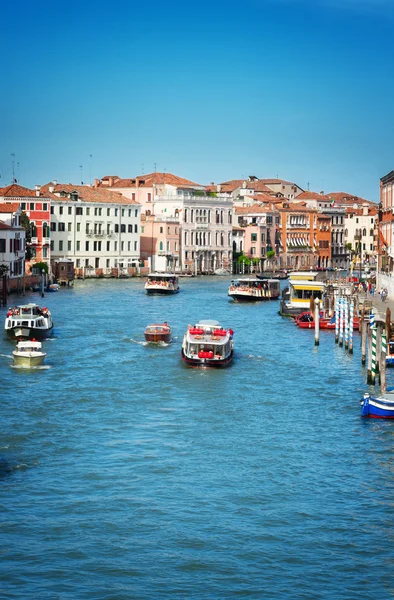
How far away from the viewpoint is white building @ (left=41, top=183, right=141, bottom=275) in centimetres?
7275

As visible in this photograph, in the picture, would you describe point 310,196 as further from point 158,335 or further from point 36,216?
point 158,335

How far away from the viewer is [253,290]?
53938 millimetres

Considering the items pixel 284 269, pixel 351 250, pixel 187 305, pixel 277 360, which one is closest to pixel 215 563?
pixel 277 360

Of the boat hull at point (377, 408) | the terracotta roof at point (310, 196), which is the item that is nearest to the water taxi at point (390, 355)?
the boat hull at point (377, 408)

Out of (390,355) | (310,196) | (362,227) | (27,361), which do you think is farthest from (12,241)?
(362,227)

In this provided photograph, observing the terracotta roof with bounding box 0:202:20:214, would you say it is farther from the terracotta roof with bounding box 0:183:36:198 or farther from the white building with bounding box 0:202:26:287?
the terracotta roof with bounding box 0:183:36:198

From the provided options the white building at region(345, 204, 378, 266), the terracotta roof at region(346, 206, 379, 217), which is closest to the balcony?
the white building at region(345, 204, 378, 266)

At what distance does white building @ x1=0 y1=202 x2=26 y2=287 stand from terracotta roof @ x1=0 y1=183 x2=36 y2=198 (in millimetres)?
10327

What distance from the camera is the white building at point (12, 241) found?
166 feet

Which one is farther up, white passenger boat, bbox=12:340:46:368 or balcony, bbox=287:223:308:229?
balcony, bbox=287:223:308:229

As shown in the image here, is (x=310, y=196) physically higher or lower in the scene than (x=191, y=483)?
higher

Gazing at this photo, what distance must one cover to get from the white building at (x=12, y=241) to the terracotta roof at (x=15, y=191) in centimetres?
1033

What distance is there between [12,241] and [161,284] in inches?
332

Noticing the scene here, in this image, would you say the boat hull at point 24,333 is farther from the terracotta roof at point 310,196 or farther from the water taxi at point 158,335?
the terracotta roof at point 310,196
